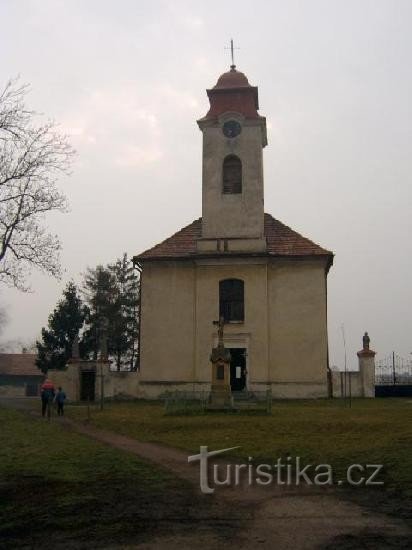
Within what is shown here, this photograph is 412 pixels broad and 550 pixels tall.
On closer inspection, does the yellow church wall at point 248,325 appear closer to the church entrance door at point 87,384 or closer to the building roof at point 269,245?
the building roof at point 269,245

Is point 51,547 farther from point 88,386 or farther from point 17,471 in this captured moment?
point 88,386

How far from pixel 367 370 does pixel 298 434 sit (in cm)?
1847

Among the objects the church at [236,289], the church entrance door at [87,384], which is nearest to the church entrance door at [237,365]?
the church at [236,289]

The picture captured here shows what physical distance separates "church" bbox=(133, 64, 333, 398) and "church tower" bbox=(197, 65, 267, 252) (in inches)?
2.2

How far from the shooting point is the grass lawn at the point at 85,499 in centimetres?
750

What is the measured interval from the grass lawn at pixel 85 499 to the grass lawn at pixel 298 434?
273cm

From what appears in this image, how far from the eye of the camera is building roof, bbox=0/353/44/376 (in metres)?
63.3

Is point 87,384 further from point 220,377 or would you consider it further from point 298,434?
point 298,434

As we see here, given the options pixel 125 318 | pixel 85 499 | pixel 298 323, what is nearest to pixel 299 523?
pixel 85 499

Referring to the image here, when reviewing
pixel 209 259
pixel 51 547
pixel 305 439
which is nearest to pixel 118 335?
pixel 209 259

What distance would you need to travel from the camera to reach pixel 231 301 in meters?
33.9

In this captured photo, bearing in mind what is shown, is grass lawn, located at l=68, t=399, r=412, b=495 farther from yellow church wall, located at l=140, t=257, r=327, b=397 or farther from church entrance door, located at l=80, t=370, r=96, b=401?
church entrance door, located at l=80, t=370, r=96, b=401

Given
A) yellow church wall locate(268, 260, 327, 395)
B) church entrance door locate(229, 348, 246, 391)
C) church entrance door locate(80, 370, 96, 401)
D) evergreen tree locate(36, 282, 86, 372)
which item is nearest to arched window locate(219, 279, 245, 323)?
yellow church wall locate(268, 260, 327, 395)

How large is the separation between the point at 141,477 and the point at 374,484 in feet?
12.7
